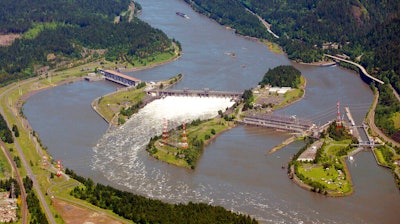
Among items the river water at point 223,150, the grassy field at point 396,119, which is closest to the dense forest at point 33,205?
the river water at point 223,150

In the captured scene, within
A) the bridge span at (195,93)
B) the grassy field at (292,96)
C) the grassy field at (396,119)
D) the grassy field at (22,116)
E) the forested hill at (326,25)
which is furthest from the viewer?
the forested hill at (326,25)

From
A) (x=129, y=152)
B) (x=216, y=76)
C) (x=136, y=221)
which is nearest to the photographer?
(x=136, y=221)

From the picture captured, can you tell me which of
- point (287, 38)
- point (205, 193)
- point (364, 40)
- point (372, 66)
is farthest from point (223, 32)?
point (205, 193)

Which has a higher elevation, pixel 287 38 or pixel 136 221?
pixel 136 221

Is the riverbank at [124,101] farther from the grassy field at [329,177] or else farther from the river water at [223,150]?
the grassy field at [329,177]

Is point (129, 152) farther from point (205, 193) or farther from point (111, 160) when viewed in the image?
point (205, 193)
